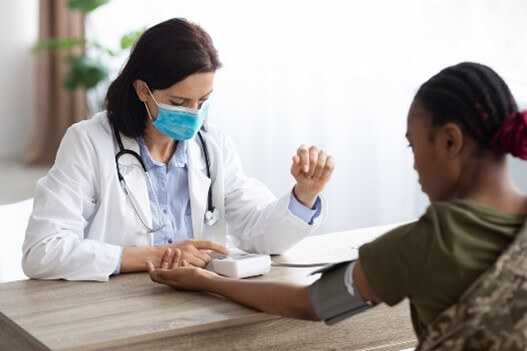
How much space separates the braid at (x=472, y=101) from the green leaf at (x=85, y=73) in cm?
426

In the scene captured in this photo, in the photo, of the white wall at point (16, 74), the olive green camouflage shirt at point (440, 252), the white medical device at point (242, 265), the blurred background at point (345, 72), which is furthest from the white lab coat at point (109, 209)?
the white wall at point (16, 74)

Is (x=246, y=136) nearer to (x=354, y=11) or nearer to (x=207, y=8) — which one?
(x=207, y=8)

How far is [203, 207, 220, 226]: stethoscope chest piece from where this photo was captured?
2756 mm

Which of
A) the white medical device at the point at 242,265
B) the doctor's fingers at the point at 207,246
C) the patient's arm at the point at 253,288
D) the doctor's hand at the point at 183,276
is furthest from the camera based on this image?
the doctor's fingers at the point at 207,246

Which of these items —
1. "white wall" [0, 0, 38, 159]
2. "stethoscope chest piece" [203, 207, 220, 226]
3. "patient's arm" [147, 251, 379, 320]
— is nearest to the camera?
"patient's arm" [147, 251, 379, 320]

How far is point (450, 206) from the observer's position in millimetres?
1789

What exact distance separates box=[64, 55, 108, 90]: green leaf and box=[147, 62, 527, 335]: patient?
4.20 m

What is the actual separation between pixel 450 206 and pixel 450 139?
12 cm

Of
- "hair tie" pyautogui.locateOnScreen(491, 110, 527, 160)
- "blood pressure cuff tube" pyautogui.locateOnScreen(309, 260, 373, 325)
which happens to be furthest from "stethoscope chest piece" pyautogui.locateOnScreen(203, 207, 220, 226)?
"hair tie" pyautogui.locateOnScreen(491, 110, 527, 160)

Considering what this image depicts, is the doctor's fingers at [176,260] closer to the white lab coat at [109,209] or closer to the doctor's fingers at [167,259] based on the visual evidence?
the doctor's fingers at [167,259]

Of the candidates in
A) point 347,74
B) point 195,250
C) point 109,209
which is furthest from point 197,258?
Result: point 347,74

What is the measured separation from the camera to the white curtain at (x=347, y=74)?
3.90m

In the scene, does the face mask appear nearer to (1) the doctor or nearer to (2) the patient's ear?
(1) the doctor

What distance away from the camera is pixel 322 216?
2707 mm
